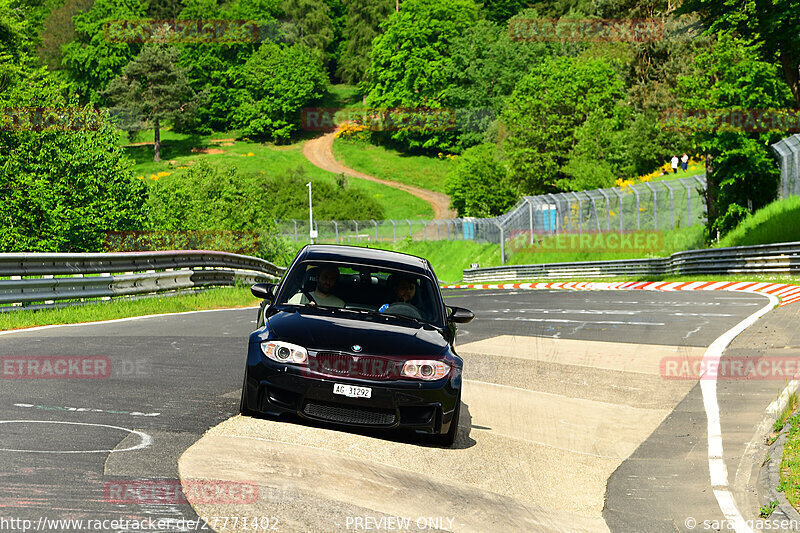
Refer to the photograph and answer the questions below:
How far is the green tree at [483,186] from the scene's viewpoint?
86.4 m

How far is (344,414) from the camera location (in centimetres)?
716

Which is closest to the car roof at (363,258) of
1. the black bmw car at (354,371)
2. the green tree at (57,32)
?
the black bmw car at (354,371)

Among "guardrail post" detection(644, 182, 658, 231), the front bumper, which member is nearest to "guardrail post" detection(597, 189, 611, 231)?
"guardrail post" detection(644, 182, 658, 231)

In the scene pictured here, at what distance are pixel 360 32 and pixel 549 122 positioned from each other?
261ft

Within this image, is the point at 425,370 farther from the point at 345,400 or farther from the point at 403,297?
the point at 403,297

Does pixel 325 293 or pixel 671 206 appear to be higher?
pixel 325 293

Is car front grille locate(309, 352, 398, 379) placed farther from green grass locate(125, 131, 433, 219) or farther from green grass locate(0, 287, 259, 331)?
green grass locate(125, 131, 433, 219)

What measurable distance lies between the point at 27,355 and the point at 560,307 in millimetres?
14447

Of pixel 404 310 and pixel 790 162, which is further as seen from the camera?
pixel 790 162

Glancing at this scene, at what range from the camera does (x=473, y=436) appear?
8211 millimetres

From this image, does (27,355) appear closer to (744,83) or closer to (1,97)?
(744,83)

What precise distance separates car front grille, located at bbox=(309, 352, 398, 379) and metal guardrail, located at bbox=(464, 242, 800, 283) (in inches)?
969

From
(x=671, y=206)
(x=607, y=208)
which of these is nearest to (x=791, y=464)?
(x=671, y=206)

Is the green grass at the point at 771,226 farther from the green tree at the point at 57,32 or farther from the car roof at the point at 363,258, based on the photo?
the green tree at the point at 57,32
